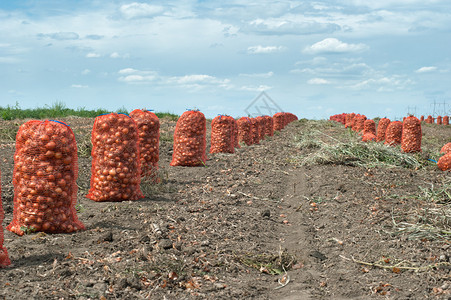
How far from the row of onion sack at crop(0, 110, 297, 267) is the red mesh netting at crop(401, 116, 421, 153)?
6198mm

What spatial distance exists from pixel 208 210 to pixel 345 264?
84.8 inches

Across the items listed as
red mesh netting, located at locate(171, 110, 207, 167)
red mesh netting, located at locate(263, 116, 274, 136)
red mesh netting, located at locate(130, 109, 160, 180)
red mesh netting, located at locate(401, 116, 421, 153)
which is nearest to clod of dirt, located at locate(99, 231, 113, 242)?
red mesh netting, located at locate(130, 109, 160, 180)

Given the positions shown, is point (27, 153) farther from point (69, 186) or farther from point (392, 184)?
point (392, 184)

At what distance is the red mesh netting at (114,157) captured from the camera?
6.08 meters

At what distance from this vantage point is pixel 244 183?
26.4 ft

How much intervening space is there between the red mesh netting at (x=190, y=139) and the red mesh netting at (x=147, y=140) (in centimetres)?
183

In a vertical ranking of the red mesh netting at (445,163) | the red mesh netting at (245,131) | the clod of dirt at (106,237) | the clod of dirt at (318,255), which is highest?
the red mesh netting at (245,131)

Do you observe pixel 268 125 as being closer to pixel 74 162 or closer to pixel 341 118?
pixel 74 162

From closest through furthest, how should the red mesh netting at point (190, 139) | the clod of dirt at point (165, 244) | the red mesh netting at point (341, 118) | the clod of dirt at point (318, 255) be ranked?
1. the clod of dirt at point (165, 244)
2. the clod of dirt at point (318, 255)
3. the red mesh netting at point (190, 139)
4. the red mesh netting at point (341, 118)

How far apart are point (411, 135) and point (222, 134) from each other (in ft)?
17.2

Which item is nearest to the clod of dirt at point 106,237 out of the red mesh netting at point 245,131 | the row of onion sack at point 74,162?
the row of onion sack at point 74,162

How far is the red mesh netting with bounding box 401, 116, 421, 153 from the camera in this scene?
1235cm

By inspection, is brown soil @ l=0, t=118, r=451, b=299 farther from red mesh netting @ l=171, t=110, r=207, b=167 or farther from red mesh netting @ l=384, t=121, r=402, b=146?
red mesh netting @ l=384, t=121, r=402, b=146

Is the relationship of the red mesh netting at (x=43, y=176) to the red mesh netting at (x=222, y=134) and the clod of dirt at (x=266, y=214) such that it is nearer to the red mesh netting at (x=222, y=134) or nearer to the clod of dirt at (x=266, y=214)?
the clod of dirt at (x=266, y=214)
